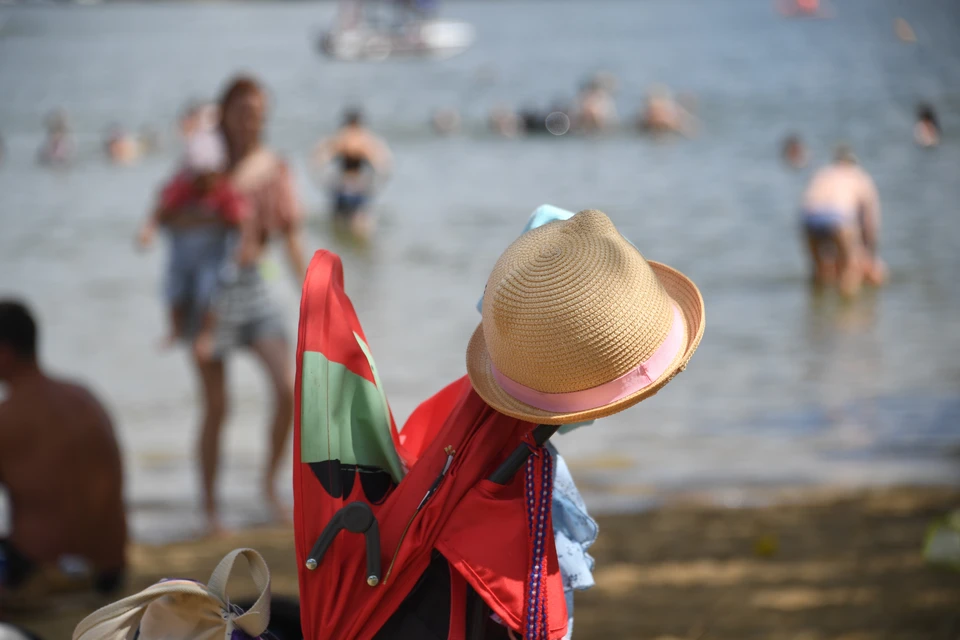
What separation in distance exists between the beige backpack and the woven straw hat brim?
452 millimetres

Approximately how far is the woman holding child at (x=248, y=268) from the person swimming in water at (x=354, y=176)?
9182 mm

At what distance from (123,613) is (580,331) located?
81 cm

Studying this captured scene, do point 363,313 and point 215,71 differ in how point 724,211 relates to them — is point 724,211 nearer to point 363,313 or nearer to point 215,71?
point 363,313

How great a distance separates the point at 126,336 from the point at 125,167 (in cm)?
948

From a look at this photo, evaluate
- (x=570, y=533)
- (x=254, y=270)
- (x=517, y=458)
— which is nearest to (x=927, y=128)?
(x=254, y=270)

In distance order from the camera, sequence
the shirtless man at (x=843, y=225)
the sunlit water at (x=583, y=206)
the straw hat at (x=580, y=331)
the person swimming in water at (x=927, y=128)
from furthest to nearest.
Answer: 1. the shirtless man at (x=843, y=225)
2. the sunlit water at (x=583, y=206)
3. the person swimming in water at (x=927, y=128)
4. the straw hat at (x=580, y=331)

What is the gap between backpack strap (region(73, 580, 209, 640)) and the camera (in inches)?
62.6

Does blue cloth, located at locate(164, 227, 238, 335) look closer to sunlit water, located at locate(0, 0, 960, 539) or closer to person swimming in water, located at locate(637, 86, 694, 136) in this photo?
sunlit water, located at locate(0, 0, 960, 539)

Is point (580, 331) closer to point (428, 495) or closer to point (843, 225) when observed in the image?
point (428, 495)

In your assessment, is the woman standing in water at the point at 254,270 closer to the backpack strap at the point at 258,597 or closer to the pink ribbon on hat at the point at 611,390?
the backpack strap at the point at 258,597

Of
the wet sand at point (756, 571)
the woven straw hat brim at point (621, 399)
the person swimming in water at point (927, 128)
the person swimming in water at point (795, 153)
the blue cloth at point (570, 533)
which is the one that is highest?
the woven straw hat brim at point (621, 399)

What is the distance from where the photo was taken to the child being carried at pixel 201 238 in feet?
14.0

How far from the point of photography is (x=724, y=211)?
533 inches

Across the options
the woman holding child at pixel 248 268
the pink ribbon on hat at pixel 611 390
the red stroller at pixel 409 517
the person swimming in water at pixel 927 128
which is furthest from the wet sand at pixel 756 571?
the pink ribbon on hat at pixel 611 390
